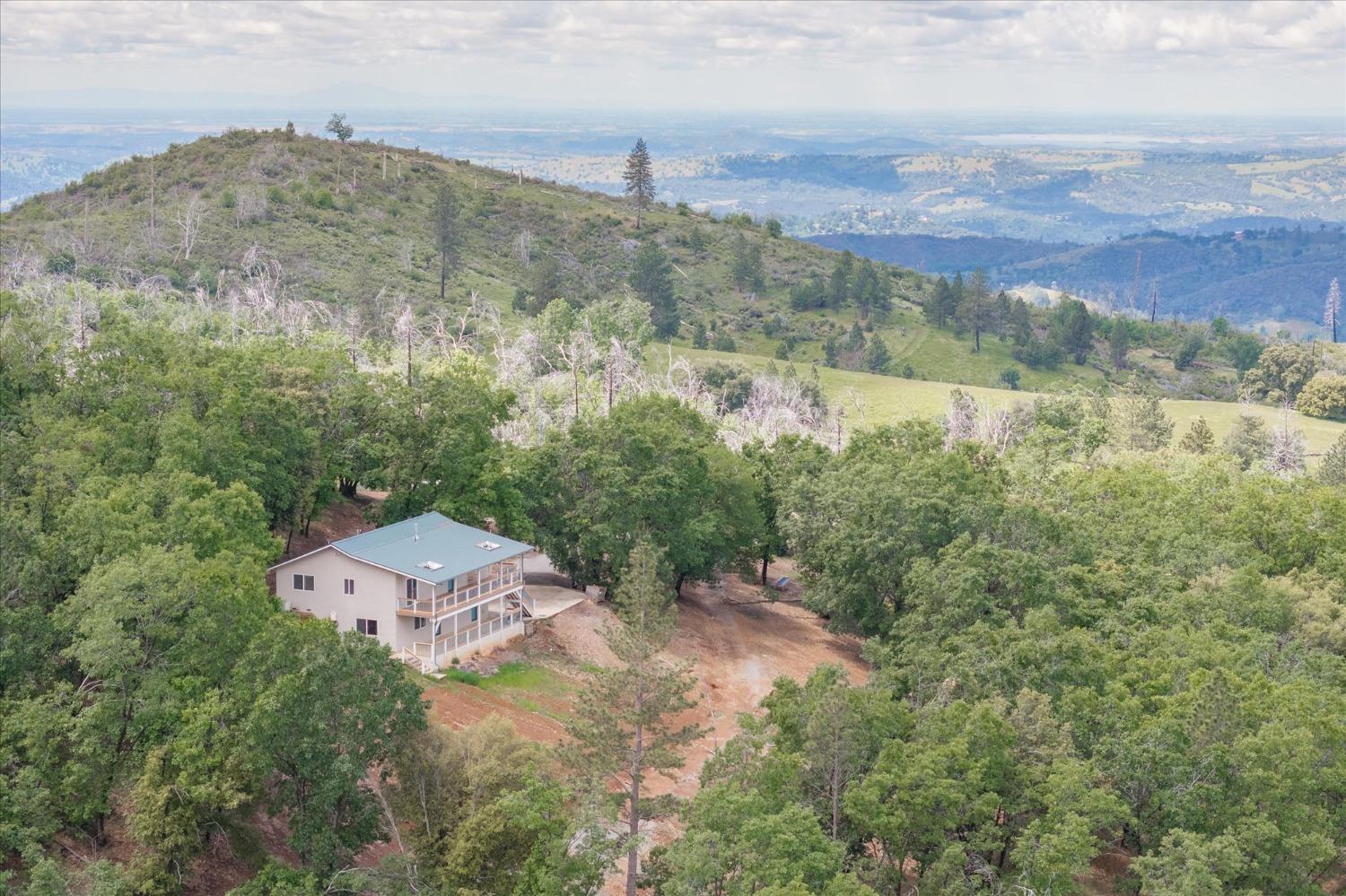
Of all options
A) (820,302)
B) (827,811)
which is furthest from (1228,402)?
(827,811)

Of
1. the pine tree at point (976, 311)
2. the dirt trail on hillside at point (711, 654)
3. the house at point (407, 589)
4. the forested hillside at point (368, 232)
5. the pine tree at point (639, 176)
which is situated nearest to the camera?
the dirt trail on hillside at point (711, 654)

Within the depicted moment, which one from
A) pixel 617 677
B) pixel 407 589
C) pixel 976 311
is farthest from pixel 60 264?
pixel 976 311

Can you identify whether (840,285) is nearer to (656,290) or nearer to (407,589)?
(656,290)

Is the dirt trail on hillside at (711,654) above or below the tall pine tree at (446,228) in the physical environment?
below

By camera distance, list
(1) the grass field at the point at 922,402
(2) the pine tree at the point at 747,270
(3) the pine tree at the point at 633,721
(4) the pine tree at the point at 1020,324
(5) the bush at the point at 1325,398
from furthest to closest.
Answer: (2) the pine tree at the point at 747,270 → (4) the pine tree at the point at 1020,324 → (5) the bush at the point at 1325,398 → (1) the grass field at the point at 922,402 → (3) the pine tree at the point at 633,721

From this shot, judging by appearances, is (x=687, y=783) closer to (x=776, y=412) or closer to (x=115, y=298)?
(x=776, y=412)

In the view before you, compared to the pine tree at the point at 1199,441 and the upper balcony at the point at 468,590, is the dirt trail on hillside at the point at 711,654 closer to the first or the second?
the upper balcony at the point at 468,590

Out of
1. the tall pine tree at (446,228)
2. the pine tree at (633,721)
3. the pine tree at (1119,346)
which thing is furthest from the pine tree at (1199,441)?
the tall pine tree at (446,228)
